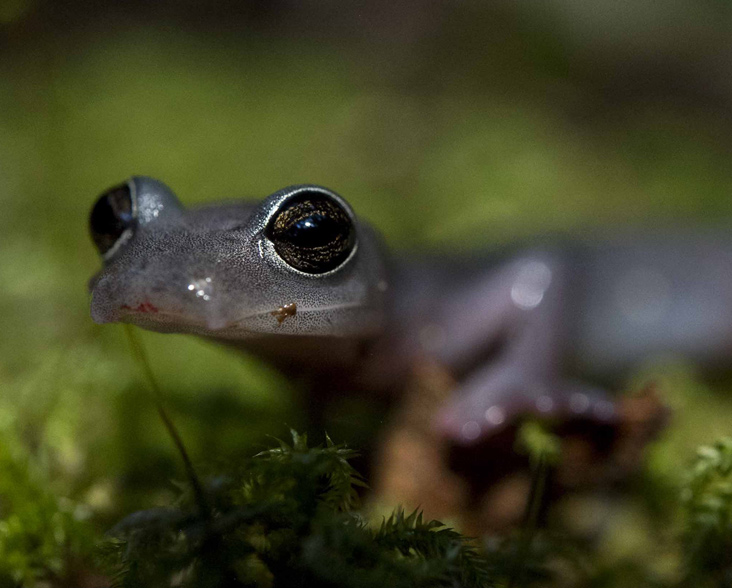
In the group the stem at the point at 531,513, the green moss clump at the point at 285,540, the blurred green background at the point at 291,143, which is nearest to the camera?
the green moss clump at the point at 285,540

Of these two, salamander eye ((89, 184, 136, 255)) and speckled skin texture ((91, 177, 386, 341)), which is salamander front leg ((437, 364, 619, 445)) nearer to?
speckled skin texture ((91, 177, 386, 341))

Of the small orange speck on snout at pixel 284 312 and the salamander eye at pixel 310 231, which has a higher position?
the salamander eye at pixel 310 231

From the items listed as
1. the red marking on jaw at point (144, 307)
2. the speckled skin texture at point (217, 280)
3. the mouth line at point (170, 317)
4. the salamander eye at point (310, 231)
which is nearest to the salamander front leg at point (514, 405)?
the speckled skin texture at point (217, 280)

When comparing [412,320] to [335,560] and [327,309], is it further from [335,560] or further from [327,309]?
[335,560]

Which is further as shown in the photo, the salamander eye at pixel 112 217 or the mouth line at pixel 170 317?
the salamander eye at pixel 112 217

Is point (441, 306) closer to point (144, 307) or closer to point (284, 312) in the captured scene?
point (284, 312)

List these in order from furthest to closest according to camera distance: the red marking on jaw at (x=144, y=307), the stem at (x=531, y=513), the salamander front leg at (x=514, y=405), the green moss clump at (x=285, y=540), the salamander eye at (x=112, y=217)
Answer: the salamander front leg at (x=514, y=405), the salamander eye at (x=112, y=217), the stem at (x=531, y=513), the red marking on jaw at (x=144, y=307), the green moss clump at (x=285, y=540)

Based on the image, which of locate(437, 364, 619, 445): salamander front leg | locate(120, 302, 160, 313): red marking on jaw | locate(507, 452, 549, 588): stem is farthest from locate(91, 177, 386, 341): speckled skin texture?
locate(507, 452, 549, 588): stem

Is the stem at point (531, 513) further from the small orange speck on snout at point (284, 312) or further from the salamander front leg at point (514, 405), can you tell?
the small orange speck on snout at point (284, 312)
